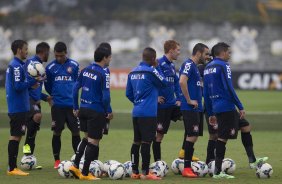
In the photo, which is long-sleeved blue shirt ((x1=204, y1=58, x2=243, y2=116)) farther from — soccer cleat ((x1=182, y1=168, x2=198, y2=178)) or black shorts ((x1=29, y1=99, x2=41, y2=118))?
black shorts ((x1=29, y1=99, x2=41, y2=118))

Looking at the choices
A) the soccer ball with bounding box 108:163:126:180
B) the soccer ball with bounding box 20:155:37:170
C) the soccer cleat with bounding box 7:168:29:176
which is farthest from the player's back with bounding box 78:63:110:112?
the soccer ball with bounding box 20:155:37:170

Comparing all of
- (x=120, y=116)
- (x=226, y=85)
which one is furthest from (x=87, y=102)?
(x=120, y=116)

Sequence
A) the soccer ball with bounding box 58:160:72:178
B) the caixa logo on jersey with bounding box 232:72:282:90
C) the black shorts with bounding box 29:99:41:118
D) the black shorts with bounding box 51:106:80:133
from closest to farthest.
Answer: the soccer ball with bounding box 58:160:72:178
the black shorts with bounding box 51:106:80:133
the black shorts with bounding box 29:99:41:118
the caixa logo on jersey with bounding box 232:72:282:90

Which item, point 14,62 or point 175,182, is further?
point 14,62

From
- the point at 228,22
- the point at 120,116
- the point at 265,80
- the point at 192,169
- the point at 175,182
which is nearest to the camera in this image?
the point at 175,182

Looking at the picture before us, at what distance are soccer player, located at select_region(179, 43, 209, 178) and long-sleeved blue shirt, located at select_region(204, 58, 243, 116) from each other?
0.48 metres

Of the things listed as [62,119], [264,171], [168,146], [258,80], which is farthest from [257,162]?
[258,80]

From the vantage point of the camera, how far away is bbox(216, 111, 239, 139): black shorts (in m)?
14.6

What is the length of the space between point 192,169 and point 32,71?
12.1ft

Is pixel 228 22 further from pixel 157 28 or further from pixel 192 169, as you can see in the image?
pixel 192 169

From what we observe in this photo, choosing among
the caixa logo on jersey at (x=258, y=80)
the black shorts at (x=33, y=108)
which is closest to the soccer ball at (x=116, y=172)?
the black shorts at (x=33, y=108)

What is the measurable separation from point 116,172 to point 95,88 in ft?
5.21

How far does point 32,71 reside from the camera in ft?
50.7

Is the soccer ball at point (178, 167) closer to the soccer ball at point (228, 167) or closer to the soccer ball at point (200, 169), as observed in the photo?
the soccer ball at point (200, 169)
